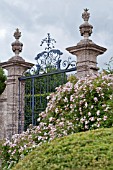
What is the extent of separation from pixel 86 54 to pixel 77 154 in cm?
443

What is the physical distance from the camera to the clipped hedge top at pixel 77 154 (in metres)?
3.38

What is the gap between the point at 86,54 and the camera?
7.80 meters

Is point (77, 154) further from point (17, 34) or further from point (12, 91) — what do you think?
point (17, 34)

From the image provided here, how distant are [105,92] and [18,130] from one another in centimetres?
324

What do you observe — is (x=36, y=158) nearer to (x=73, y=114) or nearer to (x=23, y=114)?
(x=73, y=114)

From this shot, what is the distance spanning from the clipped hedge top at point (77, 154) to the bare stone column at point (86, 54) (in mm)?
3769

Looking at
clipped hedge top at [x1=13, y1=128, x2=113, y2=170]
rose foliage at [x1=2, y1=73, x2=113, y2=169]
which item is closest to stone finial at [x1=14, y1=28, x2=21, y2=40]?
rose foliage at [x1=2, y1=73, x2=113, y2=169]

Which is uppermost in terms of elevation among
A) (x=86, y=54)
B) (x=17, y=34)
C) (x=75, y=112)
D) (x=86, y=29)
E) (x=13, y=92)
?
(x=17, y=34)

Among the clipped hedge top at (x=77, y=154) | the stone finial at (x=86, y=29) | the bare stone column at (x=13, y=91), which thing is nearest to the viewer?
the clipped hedge top at (x=77, y=154)

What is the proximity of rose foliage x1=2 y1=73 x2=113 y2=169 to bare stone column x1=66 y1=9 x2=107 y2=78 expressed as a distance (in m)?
0.62

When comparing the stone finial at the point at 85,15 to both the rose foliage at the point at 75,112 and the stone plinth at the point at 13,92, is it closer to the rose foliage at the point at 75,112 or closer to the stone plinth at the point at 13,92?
the rose foliage at the point at 75,112

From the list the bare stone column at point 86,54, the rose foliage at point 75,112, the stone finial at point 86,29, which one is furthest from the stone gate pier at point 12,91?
the rose foliage at point 75,112

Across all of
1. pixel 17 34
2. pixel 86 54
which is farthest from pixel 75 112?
pixel 17 34

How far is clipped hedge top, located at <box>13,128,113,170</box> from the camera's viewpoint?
338 cm
